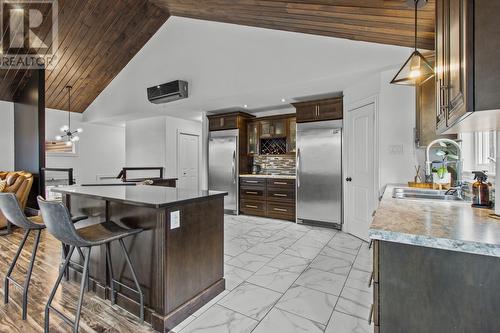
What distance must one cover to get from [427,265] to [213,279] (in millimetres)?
1747

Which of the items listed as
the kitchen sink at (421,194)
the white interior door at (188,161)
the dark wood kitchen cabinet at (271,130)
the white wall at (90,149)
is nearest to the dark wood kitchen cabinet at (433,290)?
the kitchen sink at (421,194)

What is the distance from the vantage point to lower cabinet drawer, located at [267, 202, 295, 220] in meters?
4.89

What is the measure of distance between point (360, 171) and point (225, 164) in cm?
289

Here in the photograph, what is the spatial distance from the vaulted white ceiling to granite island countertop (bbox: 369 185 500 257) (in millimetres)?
2321

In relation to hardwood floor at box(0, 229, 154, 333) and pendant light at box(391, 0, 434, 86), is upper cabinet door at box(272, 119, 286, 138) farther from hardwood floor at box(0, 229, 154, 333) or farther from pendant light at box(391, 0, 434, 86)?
hardwood floor at box(0, 229, 154, 333)

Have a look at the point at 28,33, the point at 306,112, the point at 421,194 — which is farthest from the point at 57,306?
the point at 28,33

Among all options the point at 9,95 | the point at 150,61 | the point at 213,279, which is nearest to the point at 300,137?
the point at 213,279

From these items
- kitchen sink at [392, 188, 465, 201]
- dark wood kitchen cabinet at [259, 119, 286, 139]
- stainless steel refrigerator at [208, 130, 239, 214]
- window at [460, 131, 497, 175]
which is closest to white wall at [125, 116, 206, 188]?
stainless steel refrigerator at [208, 130, 239, 214]

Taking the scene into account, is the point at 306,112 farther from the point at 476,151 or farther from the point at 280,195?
the point at 476,151

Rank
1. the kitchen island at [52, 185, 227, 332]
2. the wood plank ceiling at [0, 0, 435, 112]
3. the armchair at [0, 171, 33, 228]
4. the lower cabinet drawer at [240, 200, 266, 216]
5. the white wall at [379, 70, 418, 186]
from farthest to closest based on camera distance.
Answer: the lower cabinet drawer at [240, 200, 266, 216] < the armchair at [0, 171, 33, 228] < the white wall at [379, 70, 418, 186] < the wood plank ceiling at [0, 0, 435, 112] < the kitchen island at [52, 185, 227, 332]

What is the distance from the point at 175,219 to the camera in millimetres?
1860

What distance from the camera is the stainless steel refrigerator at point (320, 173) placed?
169 inches

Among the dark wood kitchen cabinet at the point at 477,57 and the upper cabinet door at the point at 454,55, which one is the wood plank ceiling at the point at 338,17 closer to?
the upper cabinet door at the point at 454,55

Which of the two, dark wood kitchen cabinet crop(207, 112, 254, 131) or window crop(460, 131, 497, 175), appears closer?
Result: window crop(460, 131, 497, 175)
